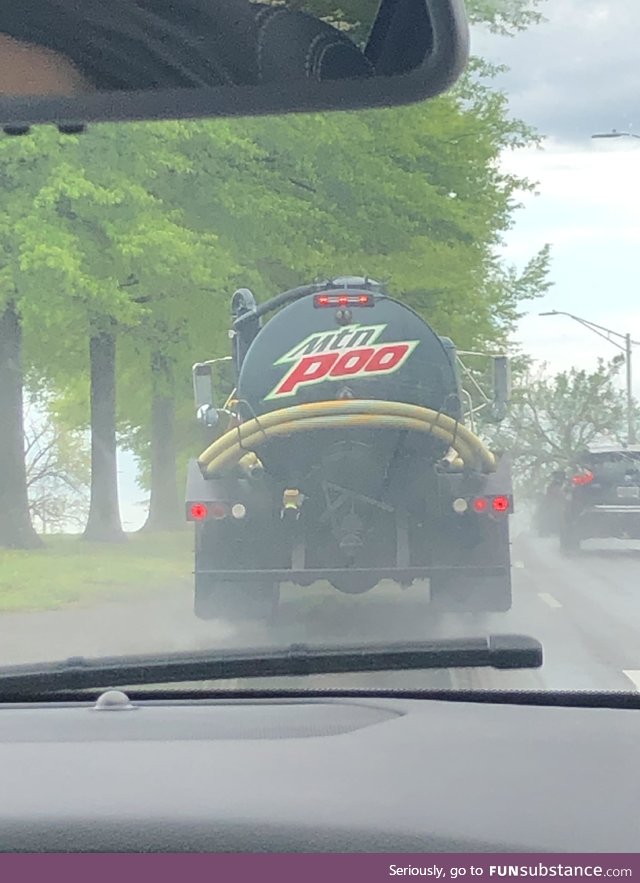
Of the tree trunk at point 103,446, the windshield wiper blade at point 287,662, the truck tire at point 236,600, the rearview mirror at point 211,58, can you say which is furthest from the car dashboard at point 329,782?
the tree trunk at point 103,446

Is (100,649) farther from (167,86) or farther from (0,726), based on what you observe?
(167,86)

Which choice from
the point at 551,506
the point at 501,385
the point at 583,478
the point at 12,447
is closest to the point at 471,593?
the point at 583,478

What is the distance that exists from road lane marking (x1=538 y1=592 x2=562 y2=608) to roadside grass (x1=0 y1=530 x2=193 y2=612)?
1.80 metres

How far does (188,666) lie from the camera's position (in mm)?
3504

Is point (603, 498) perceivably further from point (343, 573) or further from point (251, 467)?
point (251, 467)

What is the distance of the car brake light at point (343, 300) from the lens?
8.13 m

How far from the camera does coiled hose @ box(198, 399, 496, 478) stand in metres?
8.22

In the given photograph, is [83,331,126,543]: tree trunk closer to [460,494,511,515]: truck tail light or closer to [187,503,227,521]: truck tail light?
[187,503,227,521]: truck tail light

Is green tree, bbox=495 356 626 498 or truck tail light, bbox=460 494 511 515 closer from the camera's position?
green tree, bbox=495 356 626 498

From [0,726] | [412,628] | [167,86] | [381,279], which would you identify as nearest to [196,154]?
[381,279]

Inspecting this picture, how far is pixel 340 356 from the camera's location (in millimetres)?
8344

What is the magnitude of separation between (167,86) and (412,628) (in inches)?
133

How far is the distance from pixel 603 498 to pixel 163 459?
109 inches

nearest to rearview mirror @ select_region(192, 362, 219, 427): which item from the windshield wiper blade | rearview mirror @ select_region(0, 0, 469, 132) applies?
the windshield wiper blade
